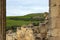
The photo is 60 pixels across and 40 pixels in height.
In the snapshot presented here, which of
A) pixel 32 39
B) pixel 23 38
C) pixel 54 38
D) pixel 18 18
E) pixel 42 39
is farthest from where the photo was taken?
pixel 18 18

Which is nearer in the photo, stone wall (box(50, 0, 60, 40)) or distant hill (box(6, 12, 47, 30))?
stone wall (box(50, 0, 60, 40))

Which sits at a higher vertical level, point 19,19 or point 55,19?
point 55,19

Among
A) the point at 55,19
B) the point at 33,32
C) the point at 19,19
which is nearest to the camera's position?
the point at 55,19

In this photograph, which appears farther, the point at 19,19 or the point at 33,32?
the point at 19,19

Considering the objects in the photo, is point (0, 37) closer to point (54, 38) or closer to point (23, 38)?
point (54, 38)

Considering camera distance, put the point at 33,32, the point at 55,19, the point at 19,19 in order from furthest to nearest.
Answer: the point at 19,19
the point at 33,32
the point at 55,19

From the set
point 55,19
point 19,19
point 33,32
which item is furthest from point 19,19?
point 55,19


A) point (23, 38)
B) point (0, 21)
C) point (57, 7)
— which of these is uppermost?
point (57, 7)

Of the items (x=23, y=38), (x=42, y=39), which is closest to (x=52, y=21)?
(x=42, y=39)

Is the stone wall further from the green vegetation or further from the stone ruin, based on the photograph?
the green vegetation

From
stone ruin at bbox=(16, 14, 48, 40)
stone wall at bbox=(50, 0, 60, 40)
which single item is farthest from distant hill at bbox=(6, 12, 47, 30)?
stone wall at bbox=(50, 0, 60, 40)

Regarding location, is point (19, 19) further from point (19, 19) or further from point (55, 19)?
point (55, 19)

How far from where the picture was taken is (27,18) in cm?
1473

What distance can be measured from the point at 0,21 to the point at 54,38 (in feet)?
3.98
